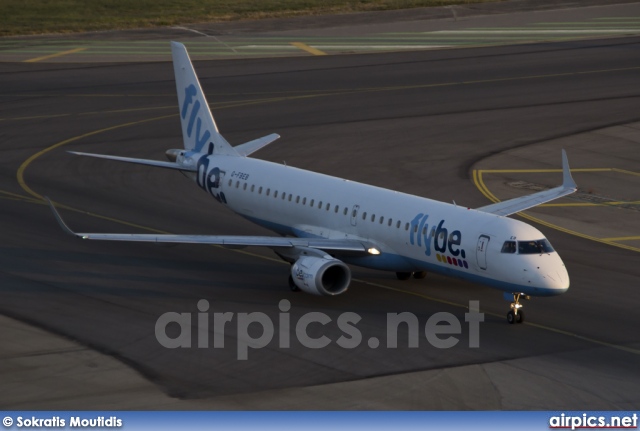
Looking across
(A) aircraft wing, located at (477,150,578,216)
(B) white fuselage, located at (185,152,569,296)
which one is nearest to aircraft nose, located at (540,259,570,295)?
(B) white fuselage, located at (185,152,569,296)

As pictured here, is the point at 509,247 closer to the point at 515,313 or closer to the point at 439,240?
the point at 515,313

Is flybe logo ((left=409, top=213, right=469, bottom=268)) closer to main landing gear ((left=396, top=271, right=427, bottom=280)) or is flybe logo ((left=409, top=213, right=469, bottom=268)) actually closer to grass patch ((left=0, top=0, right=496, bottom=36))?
main landing gear ((left=396, top=271, right=427, bottom=280))

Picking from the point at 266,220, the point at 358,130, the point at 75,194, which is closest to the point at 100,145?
the point at 75,194

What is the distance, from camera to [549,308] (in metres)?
41.1

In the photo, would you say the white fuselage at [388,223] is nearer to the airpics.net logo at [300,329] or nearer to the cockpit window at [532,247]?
the cockpit window at [532,247]

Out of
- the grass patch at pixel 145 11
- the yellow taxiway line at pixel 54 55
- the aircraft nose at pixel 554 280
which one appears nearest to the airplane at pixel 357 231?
the aircraft nose at pixel 554 280

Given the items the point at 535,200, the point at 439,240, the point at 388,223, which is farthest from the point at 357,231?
the point at 535,200

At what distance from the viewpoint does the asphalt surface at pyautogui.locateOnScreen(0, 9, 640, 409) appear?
34.9 meters

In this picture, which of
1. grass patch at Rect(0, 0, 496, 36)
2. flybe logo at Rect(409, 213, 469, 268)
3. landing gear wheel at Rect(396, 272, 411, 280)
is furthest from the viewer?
grass patch at Rect(0, 0, 496, 36)

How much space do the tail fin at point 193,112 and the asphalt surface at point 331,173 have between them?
3.54 meters

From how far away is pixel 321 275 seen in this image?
40.6m

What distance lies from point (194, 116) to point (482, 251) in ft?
57.4

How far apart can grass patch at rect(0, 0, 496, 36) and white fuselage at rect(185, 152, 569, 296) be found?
5790 cm

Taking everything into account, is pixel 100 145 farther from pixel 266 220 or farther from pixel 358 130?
pixel 266 220
